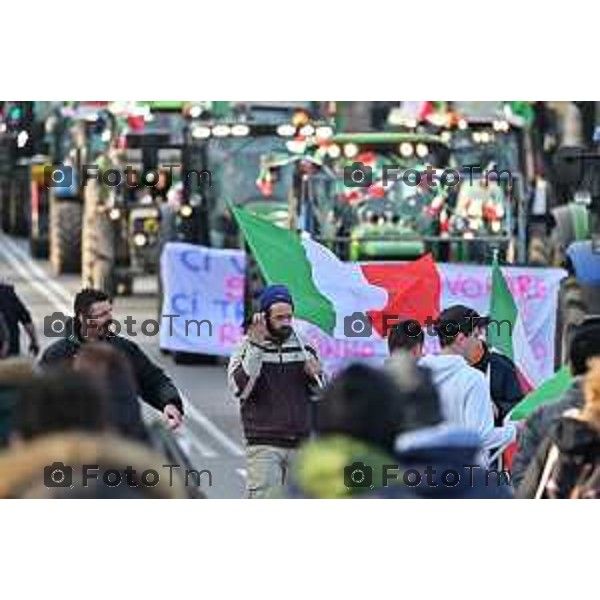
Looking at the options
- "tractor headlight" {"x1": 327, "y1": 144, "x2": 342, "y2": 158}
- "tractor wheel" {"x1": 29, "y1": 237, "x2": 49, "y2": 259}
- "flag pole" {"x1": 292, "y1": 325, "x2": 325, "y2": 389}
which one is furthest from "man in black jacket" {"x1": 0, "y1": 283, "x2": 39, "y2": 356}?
"tractor wheel" {"x1": 29, "y1": 237, "x2": 49, "y2": 259}

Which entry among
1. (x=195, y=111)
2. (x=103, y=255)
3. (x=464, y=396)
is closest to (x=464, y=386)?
(x=464, y=396)

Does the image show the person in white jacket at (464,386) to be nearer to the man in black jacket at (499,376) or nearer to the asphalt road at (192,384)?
the man in black jacket at (499,376)

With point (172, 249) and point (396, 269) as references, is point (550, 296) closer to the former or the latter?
point (396, 269)

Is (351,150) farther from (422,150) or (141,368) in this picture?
(141,368)

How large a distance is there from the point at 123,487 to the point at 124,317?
2.18 meters

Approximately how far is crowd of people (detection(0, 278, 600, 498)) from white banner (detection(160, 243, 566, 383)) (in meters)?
0.24

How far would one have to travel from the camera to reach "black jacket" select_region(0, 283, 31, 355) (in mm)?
16000

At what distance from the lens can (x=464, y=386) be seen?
604 inches

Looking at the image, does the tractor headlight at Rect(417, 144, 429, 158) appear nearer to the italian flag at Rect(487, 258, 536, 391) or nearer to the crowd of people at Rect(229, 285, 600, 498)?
the italian flag at Rect(487, 258, 536, 391)

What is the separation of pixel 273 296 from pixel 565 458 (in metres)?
2.04
